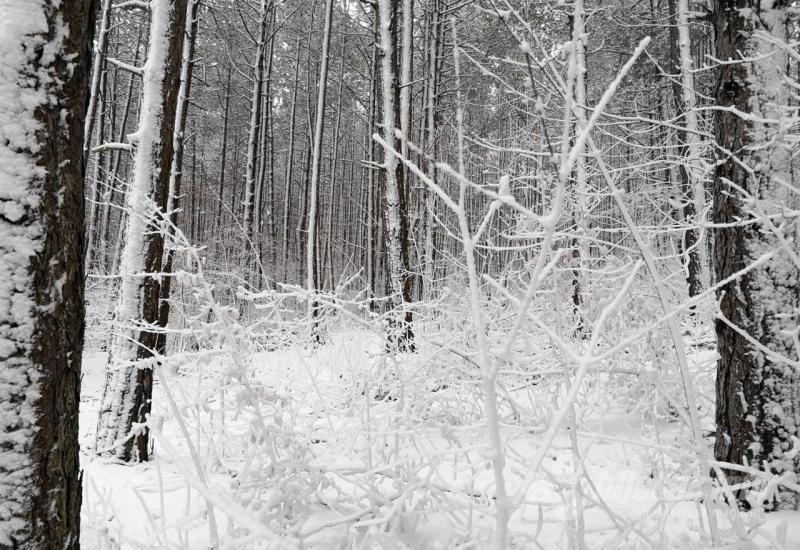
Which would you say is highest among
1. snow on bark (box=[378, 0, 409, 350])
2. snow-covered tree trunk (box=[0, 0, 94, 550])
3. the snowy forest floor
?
snow on bark (box=[378, 0, 409, 350])

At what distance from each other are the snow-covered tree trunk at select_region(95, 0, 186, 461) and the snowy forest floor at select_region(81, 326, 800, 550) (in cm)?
33

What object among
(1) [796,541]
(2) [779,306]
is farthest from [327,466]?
(2) [779,306]

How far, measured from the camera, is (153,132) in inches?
173

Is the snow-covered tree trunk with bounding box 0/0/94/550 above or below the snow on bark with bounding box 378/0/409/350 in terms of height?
below

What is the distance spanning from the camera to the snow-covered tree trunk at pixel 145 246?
416cm

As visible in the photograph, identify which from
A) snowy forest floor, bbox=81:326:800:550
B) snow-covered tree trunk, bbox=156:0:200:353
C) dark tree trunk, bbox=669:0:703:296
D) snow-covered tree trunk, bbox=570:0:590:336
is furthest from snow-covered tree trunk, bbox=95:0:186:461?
dark tree trunk, bbox=669:0:703:296

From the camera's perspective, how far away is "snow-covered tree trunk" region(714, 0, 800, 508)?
2545mm

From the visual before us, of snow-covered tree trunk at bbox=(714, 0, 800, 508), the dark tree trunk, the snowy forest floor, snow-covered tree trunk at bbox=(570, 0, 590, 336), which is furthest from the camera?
the dark tree trunk

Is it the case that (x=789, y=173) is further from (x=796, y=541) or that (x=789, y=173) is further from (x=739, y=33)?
(x=796, y=541)

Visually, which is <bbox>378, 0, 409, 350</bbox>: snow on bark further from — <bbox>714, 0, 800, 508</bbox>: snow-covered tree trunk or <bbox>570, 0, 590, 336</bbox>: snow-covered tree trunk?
<bbox>714, 0, 800, 508</bbox>: snow-covered tree trunk

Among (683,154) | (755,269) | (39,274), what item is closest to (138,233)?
(39,274)

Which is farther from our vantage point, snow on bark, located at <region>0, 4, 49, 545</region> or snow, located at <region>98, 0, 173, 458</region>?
snow, located at <region>98, 0, 173, 458</region>

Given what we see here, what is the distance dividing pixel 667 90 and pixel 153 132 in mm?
12155

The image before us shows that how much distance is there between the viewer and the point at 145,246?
169 inches
